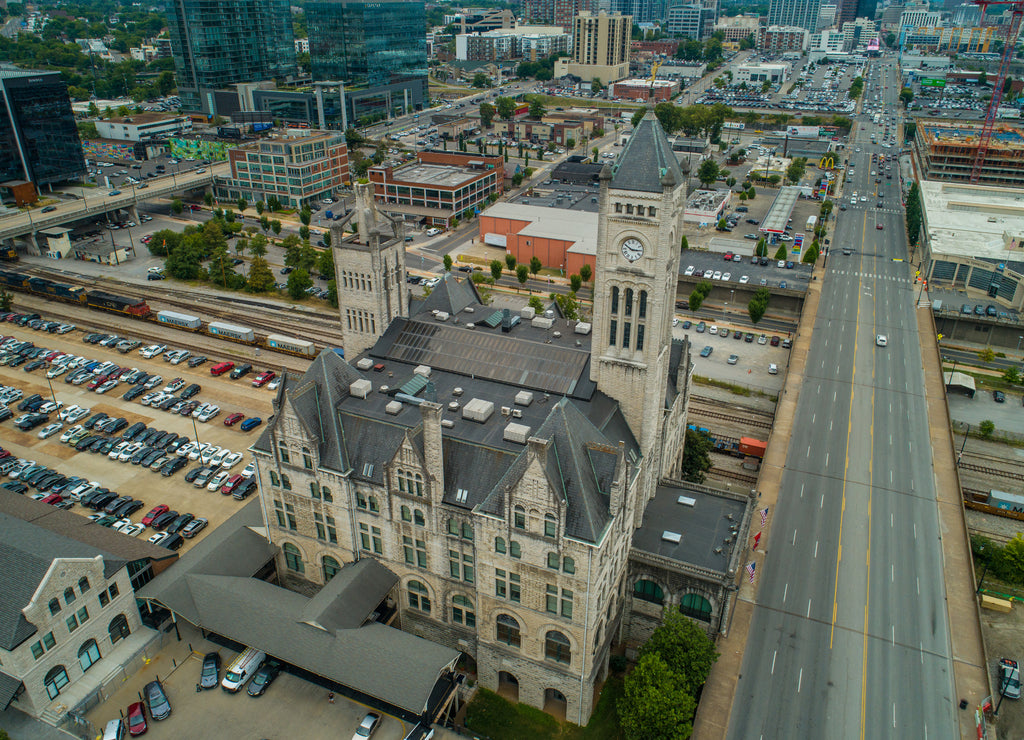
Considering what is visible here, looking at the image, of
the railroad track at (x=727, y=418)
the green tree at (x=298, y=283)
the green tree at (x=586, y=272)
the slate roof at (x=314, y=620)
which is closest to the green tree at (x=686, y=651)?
the slate roof at (x=314, y=620)

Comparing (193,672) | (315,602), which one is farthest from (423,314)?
(193,672)

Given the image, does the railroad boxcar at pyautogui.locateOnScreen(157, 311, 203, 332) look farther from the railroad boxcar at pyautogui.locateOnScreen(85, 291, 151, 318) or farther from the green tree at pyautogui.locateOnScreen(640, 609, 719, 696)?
the green tree at pyautogui.locateOnScreen(640, 609, 719, 696)

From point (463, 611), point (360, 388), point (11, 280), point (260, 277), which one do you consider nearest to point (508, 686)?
point (463, 611)

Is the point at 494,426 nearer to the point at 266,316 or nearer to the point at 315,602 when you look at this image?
the point at 315,602

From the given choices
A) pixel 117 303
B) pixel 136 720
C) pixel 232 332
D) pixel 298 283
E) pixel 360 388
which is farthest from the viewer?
pixel 298 283

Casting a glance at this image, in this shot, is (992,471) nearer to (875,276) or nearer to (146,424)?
(875,276)

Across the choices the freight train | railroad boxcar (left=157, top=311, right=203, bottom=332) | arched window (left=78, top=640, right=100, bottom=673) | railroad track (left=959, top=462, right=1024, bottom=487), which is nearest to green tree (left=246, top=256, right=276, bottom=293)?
the freight train
